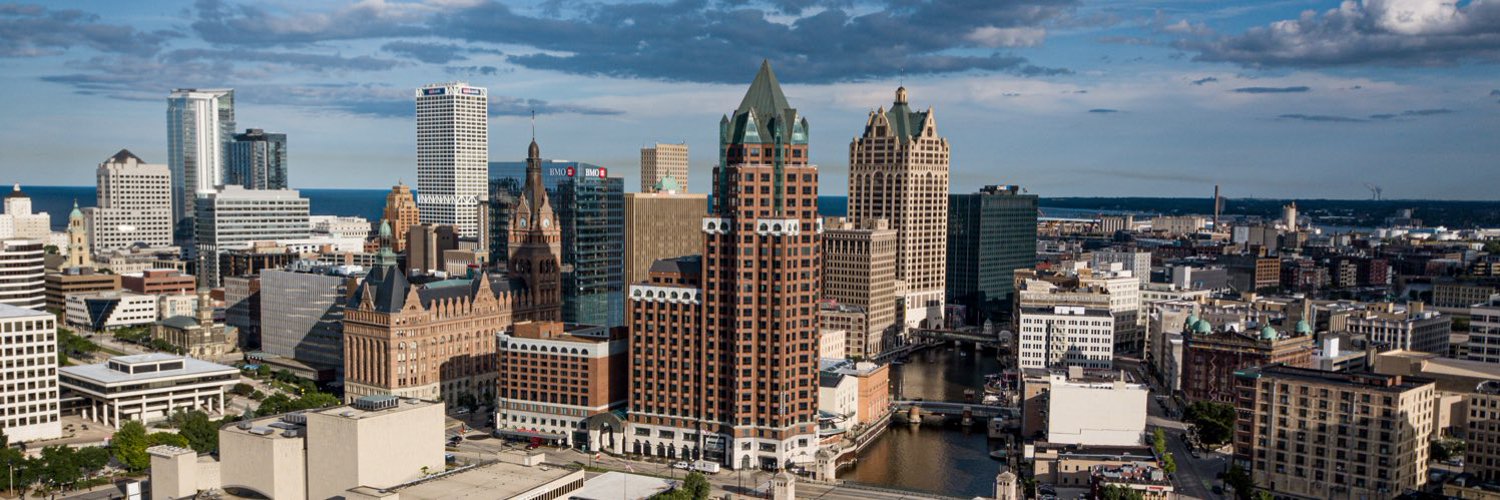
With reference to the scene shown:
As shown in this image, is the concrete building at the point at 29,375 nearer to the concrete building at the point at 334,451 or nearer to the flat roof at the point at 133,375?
the flat roof at the point at 133,375

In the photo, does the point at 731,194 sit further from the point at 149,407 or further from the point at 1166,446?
the point at 149,407

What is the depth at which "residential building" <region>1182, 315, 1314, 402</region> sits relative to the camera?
171875 millimetres

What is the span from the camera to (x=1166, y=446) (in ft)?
506

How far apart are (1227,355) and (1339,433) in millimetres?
50266

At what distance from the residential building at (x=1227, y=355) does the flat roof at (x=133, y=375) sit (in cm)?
13846

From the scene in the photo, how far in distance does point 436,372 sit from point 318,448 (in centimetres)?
5743

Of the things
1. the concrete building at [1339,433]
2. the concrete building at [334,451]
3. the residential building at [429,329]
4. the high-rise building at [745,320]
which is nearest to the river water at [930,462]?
the high-rise building at [745,320]

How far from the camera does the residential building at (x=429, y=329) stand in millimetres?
171250

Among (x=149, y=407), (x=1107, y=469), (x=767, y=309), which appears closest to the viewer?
(x=1107, y=469)

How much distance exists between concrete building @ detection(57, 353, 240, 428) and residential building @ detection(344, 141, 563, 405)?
59.7 ft

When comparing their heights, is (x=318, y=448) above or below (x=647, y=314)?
below

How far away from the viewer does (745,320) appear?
467 feet

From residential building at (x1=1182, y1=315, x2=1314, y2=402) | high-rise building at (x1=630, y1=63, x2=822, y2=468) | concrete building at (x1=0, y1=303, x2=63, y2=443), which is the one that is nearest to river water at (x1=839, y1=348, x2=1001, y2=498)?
high-rise building at (x1=630, y1=63, x2=822, y2=468)

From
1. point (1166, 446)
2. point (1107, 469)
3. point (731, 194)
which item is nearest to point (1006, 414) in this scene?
point (1166, 446)
